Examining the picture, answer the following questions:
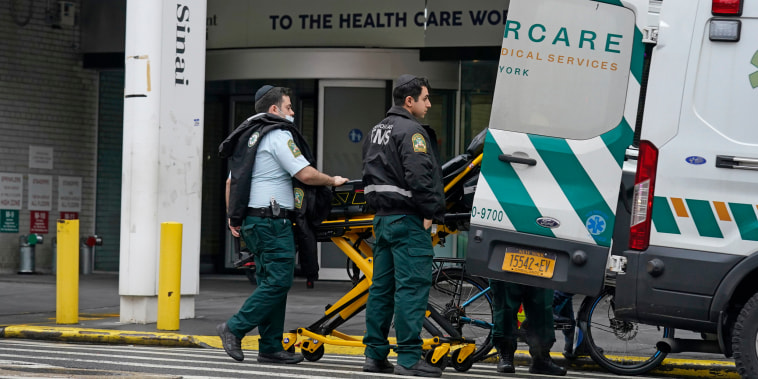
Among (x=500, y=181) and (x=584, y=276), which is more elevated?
(x=500, y=181)

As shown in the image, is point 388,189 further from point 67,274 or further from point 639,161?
point 67,274

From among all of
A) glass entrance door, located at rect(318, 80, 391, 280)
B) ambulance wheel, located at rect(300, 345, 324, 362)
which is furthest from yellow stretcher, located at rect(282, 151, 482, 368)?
glass entrance door, located at rect(318, 80, 391, 280)

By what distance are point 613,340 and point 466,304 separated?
1225mm

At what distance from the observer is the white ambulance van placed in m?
6.09

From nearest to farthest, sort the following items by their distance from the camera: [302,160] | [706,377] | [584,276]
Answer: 1. [584,276]
2. [302,160]
3. [706,377]

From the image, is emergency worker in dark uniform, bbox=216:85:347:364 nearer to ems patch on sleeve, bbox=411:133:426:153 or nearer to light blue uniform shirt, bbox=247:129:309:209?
light blue uniform shirt, bbox=247:129:309:209

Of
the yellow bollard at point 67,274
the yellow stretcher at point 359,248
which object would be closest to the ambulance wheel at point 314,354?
the yellow stretcher at point 359,248

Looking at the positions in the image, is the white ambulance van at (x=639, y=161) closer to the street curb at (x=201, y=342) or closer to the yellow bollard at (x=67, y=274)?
the street curb at (x=201, y=342)

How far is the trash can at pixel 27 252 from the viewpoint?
55.3ft

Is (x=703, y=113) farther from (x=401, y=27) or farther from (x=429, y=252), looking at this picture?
(x=401, y=27)

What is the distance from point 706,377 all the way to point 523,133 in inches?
107

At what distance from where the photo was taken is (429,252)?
7.04 m

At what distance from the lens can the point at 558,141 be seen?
6.71 m

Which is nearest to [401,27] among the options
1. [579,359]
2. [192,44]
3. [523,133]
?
[192,44]
